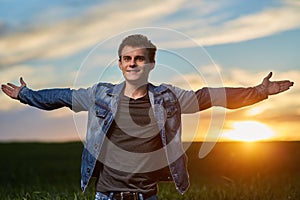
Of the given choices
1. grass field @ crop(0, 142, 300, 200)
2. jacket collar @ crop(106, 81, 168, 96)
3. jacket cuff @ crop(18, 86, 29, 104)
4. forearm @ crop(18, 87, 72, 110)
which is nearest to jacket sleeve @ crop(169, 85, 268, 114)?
jacket collar @ crop(106, 81, 168, 96)

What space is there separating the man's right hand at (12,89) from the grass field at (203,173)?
177 centimetres

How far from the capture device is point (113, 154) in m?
7.14

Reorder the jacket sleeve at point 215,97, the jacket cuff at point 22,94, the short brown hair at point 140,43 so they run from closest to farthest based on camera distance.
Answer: the jacket sleeve at point 215,97 < the short brown hair at point 140,43 < the jacket cuff at point 22,94

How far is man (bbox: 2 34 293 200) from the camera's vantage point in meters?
7.07

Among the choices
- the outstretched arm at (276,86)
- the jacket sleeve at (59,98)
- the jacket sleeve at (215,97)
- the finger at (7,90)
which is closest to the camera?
the outstretched arm at (276,86)

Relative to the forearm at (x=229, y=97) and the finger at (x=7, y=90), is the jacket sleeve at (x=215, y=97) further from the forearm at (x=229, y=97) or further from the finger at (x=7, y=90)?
the finger at (x=7, y=90)

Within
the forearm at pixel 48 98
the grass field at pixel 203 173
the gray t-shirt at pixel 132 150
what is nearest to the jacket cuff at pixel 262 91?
the gray t-shirt at pixel 132 150

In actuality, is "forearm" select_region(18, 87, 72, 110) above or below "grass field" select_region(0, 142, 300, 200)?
above

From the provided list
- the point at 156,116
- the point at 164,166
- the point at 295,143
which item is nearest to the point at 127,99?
the point at 156,116

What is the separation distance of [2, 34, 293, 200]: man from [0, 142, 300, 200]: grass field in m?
1.99

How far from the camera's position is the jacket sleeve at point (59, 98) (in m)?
7.37

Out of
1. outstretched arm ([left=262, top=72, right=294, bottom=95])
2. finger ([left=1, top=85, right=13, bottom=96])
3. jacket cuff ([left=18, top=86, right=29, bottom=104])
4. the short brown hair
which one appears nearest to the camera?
outstretched arm ([left=262, top=72, right=294, bottom=95])

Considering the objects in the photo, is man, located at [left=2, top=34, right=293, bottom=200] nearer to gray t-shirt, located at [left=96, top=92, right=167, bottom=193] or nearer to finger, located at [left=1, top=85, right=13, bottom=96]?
gray t-shirt, located at [left=96, top=92, right=167, bottom=193]

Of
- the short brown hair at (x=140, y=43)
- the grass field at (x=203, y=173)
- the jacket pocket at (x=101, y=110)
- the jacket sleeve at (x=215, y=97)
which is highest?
the short brown hair at (x=140, y=43)
